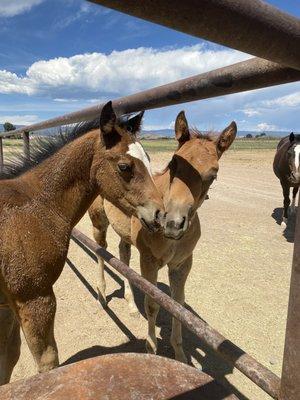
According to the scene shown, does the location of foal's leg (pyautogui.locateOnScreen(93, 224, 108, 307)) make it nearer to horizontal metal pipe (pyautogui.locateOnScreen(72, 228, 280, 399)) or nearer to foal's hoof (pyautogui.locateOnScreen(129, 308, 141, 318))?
foal's hoof (pyautogui.locateOnScreen(129, 308, 141, 318))

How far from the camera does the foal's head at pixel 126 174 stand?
7.34 ft

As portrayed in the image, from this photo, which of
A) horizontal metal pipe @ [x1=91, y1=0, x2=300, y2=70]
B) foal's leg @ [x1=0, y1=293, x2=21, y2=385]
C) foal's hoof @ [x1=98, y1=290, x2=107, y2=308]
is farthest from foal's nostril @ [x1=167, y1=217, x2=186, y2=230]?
foal's hoof @ [x1=98, y1=290, x2=107, y2=308]

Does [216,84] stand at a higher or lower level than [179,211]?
higher

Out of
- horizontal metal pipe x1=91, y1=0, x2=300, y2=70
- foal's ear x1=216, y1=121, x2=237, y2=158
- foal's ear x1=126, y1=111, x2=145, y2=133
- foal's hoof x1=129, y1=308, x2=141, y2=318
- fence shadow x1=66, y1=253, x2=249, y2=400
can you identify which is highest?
horizontal metal pipe x1=91, y1=0, x2=300, y2=70

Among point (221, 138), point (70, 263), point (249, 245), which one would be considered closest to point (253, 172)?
point (249, 245)

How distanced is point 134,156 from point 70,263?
3836mm

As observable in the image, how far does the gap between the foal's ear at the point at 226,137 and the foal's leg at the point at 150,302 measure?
1.19 m

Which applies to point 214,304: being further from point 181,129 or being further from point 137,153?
point 137,153

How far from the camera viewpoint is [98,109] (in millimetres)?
2582

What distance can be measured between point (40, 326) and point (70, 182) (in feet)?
3.04

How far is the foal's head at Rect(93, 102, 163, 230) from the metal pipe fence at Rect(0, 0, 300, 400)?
→ 1.06 ft

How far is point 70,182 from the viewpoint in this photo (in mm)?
2354

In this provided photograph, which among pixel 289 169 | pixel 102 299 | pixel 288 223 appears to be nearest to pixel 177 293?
pixel 102 299

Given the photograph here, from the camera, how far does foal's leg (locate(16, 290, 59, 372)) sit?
2.09 m
